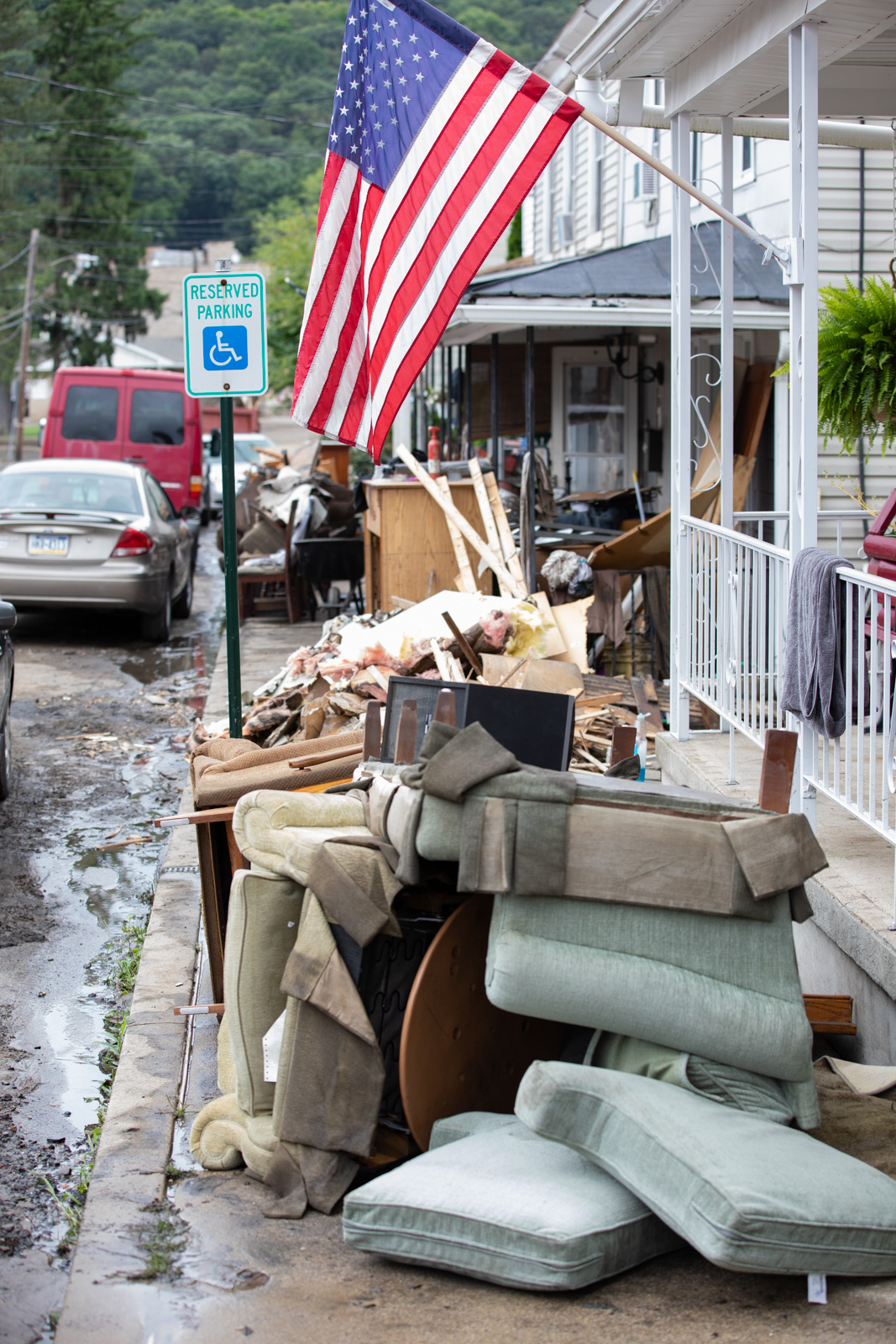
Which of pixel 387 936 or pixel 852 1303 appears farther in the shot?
pixel 387 936

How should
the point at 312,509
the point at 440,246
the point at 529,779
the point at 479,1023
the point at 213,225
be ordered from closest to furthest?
the point at 529,779 < the point at 479,1023 < the point at 440,246 < the point at 312,509 < the point at 213,225

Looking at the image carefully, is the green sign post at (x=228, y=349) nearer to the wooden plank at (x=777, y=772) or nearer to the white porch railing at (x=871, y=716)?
the white porch railing at (x=871, y=716)

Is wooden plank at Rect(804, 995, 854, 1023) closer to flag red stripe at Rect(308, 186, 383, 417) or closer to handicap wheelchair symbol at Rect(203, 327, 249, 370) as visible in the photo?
flag red stripe at Rect(308, 186, 383, 417)

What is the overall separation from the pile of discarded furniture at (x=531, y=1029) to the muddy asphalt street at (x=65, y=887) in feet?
1.90

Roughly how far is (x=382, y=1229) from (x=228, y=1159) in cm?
80

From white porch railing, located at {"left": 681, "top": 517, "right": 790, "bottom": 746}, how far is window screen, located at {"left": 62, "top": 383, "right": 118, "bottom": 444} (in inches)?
591

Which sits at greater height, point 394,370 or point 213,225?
point 213,225

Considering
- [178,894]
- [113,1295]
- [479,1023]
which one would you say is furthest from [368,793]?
[178,894]

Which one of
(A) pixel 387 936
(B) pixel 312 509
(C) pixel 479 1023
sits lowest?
(C) pixel 479 1023

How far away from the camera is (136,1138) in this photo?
392cm

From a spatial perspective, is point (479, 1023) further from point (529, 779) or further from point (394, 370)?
point (394, 370)

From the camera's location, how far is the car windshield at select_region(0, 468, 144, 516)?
1300 cm

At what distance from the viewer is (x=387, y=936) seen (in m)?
3.69

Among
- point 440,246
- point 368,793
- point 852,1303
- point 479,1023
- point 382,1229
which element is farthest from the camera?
point 440,246
